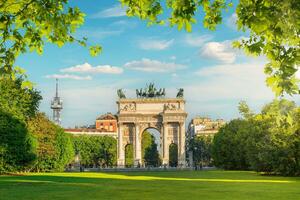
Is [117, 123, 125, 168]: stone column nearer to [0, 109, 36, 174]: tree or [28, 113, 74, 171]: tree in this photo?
[28, 113, 74, 171]: tree

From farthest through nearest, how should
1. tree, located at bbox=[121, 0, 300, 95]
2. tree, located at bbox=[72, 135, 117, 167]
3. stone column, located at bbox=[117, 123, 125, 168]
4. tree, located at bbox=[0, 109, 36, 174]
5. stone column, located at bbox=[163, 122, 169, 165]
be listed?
tree, located at bbox=[72, 135, 117, 167], stone column, located at bbox=[117, 123, 125, 168], stone column, located at bbox=[163, 122, 169, 165], tree, located at bbox=[0, 109, 36, 174], tree, located at bbox=[121, 0, 300, 95]

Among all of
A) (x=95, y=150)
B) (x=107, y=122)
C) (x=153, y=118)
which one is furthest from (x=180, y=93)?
(x=107, y=122)

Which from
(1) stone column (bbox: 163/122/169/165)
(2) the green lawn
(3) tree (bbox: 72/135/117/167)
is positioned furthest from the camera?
(3) tree (bbox: 72/135/117/167)

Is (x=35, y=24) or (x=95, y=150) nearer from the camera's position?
(x=35, y=24)

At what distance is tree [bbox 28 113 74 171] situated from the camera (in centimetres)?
7156

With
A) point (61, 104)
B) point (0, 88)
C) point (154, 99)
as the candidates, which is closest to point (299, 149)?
point (0, 88)

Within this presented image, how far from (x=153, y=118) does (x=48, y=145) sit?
4292 centimetres

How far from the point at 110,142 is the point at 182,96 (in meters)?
27.9

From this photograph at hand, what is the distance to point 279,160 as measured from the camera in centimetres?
5641

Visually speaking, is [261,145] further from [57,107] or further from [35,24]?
[57,107]

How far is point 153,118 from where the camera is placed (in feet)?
372

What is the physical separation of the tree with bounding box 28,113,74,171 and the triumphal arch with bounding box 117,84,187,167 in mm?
32392

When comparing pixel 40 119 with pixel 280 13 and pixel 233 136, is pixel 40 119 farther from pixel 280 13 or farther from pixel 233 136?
pixel 280 13

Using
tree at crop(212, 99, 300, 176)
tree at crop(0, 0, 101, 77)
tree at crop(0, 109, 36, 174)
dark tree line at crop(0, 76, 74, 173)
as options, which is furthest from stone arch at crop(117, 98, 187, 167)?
tree at crop(0, 0, 101, 77)
